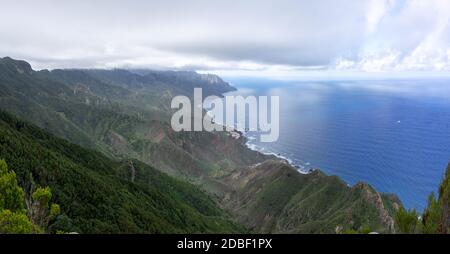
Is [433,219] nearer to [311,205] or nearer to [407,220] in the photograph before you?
[407,220]

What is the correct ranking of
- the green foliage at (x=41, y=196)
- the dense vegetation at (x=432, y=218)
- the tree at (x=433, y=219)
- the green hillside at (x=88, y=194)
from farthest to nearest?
1. the green hillside at (x=88, y=194)
2. the green foliage at (x=41, y=196)
3. the tree at (x=433, y=219)
4. the dense vegetation at (x=432, y=218)

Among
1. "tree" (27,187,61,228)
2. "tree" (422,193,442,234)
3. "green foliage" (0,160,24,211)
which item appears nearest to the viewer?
"tree" (422,193,442,234)

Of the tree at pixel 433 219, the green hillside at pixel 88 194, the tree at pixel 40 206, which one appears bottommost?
the green hillside at pixel 88 194

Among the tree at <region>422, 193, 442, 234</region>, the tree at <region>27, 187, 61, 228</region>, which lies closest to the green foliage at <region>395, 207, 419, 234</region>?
the tree at <region>422, 193, 442, 234</region>

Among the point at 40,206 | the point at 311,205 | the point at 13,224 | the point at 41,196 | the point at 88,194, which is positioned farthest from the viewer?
the point at 311,205

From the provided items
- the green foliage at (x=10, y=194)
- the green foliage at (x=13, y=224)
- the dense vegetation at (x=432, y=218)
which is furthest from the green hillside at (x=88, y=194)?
the dense vegetation at (x=432, y=218)

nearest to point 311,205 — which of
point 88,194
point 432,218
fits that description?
point 88,194

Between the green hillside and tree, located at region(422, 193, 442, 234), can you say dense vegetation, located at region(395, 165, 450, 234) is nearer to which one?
tree, located at region(422, 193, 442, 234)

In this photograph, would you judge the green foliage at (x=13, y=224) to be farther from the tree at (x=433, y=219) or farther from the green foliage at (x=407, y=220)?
the tree at (x=433, y=219)

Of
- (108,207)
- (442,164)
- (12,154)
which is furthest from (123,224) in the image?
(442,164)
